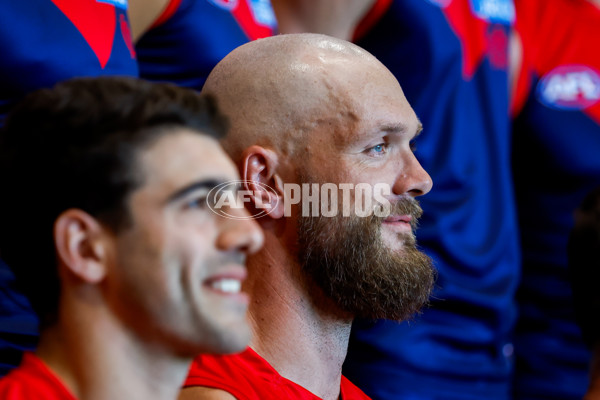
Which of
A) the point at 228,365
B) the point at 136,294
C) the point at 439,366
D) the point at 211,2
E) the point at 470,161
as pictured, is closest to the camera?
the point at 136,294

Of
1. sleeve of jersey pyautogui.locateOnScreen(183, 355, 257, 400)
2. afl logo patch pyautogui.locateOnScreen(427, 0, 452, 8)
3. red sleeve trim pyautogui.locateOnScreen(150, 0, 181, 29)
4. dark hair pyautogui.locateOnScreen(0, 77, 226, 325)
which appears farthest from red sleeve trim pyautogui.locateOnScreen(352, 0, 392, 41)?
dark hair pyautogui.locateOnScreen(0, 77, 226, 325)

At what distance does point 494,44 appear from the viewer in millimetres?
2094

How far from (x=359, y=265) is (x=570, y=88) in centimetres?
124

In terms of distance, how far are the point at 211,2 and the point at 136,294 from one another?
0.96 m

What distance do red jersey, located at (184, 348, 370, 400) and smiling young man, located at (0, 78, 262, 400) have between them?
31 centimetres

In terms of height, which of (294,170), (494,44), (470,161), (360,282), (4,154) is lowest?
(470,161)

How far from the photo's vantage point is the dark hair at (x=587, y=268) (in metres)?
1.47

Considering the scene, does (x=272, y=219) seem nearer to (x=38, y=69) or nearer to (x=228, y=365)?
(x=228, y=365)

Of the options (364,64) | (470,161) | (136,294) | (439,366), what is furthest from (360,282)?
(470,161)

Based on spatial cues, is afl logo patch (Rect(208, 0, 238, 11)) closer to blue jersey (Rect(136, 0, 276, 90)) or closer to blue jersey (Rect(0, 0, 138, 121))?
blue jersey (Rect(136, 0, 276, 90))

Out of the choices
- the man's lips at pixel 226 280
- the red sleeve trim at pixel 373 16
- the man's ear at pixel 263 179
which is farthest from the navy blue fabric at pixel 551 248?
the man's lips at pixel 226 280

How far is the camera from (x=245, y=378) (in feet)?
3.89

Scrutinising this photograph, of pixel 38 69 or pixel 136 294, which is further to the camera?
pixel 38 69

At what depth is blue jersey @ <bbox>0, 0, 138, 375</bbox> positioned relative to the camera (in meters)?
1.24
